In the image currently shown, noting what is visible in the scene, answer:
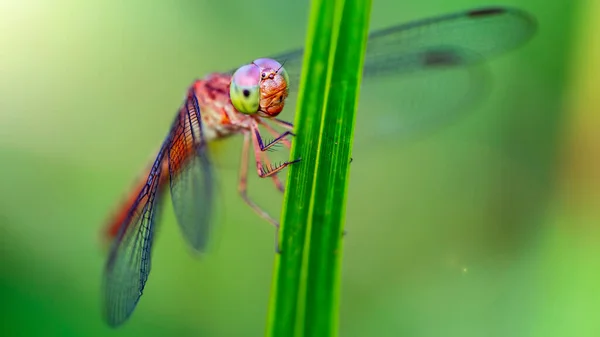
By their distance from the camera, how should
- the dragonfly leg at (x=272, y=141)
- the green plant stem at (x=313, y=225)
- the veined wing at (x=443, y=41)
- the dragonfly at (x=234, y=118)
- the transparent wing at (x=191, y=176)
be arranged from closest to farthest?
the green plant stem at (x=313, y=225)
the dragonfly leg at (x=272, y=141)
the dragonfly at (x=234, y=118)
the transparent wing at (x=191, y=176)
the veined wing at (x=443, y=41)

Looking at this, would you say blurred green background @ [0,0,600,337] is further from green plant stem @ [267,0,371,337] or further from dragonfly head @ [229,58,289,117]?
green plant stem @ [267,0,371,337]

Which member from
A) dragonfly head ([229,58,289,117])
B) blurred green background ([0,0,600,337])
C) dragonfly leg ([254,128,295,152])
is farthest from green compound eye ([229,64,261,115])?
blurred green background ([0,0,600,337])

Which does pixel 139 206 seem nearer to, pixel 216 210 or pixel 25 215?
pixel 216 210

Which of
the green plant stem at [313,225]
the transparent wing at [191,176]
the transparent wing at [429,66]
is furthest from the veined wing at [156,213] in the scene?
the green plant stem at [313,225]

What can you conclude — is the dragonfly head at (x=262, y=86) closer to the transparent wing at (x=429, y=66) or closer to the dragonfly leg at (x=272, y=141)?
the dragonfly leg at (x=272, y=141)

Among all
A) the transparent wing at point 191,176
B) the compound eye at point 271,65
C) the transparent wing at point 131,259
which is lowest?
the transparent wing at point 131,259

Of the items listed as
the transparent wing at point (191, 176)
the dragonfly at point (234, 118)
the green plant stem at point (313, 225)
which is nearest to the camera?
the green plant stem at point (313, 225)

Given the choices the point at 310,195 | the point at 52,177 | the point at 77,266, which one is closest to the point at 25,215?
the point at 52,177
